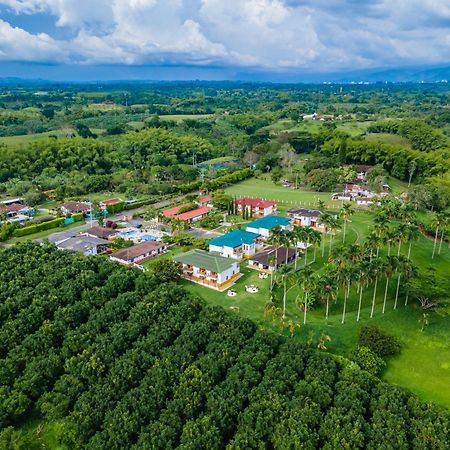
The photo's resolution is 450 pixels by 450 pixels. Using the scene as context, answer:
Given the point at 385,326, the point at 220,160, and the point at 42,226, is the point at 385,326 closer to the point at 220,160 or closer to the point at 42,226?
the point at 42,226

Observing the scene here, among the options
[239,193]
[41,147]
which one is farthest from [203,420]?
[41,147]

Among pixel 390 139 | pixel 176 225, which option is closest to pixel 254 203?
pixel 176 225

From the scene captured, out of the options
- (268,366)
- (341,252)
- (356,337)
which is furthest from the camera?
(341,252)

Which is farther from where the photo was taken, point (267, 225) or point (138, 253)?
point (267, 225)

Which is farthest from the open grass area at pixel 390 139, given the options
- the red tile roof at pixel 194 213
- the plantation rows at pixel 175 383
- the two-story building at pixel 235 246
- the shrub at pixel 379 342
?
the plantation rows at pixel 175 383

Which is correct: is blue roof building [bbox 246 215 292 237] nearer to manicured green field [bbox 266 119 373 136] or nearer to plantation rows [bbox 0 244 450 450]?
plantation rows [bbox 0 244 450 450]

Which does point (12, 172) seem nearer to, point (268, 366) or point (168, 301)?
point (168, 301)
